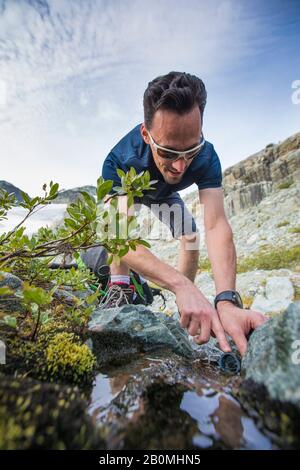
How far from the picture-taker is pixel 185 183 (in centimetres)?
551

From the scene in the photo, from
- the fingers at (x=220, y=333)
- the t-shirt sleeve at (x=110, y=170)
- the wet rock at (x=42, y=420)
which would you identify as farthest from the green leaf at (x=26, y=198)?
the t-shirt sleeve at (x=110, y=170)

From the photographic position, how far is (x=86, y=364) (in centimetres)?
191

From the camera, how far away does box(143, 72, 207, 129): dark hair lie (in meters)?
3.89

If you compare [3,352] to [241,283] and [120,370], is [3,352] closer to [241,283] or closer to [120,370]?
[120,370]

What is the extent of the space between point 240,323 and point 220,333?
211 mm

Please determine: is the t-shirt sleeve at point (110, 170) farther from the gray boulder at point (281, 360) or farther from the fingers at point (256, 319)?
the gray boulder at point (281, 360)

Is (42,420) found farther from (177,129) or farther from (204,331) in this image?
(177,129)

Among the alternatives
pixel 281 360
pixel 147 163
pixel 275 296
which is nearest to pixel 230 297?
pixel 281 360

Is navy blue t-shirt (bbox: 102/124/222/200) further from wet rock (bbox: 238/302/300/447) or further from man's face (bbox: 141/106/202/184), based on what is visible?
wet rock (bbox: 238/302/300/447)

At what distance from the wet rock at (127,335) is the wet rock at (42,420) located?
3.23ft

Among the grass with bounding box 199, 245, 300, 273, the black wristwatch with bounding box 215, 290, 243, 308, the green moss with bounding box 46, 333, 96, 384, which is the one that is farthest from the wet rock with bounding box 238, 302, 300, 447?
Result: the grass with bounding box 199, 245, 300, 273

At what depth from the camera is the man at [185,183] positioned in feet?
8.87

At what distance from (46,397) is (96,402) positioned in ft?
1.42
